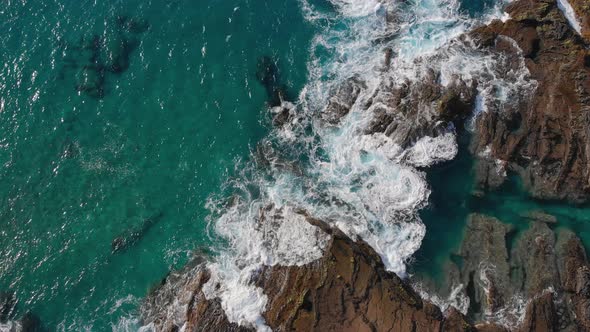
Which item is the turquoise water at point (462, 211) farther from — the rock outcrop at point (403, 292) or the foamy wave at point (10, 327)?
the foamy wave at point (10, 327)

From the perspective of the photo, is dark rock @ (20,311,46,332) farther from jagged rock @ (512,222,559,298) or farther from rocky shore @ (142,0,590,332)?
jagged rock @ (512,222,559,298)

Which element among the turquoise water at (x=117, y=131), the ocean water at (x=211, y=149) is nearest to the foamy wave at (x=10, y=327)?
the turquoise water at (x=117, y=131)

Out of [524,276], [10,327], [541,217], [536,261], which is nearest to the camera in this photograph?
[524,276]

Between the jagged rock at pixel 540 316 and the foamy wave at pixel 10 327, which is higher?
the foamy wave at pixel 10 327

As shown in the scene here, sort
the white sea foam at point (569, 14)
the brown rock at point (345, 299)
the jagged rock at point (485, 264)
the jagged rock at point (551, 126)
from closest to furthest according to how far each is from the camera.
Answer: the brown rock at point (345, 299) → the jagged rock at point (485, 264) → the jagged rock at point (551, 126) → the white sea foam at point (569, 14)

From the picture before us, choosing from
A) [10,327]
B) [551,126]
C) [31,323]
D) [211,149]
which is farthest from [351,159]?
[10,327]

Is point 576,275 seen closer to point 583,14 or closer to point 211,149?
point 583,14

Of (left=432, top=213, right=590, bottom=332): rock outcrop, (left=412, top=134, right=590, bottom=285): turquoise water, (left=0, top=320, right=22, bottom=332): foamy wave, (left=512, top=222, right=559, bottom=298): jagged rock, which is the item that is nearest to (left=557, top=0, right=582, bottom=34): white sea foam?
(left=412, top=134, right=590, bottom=285): turquoise water
